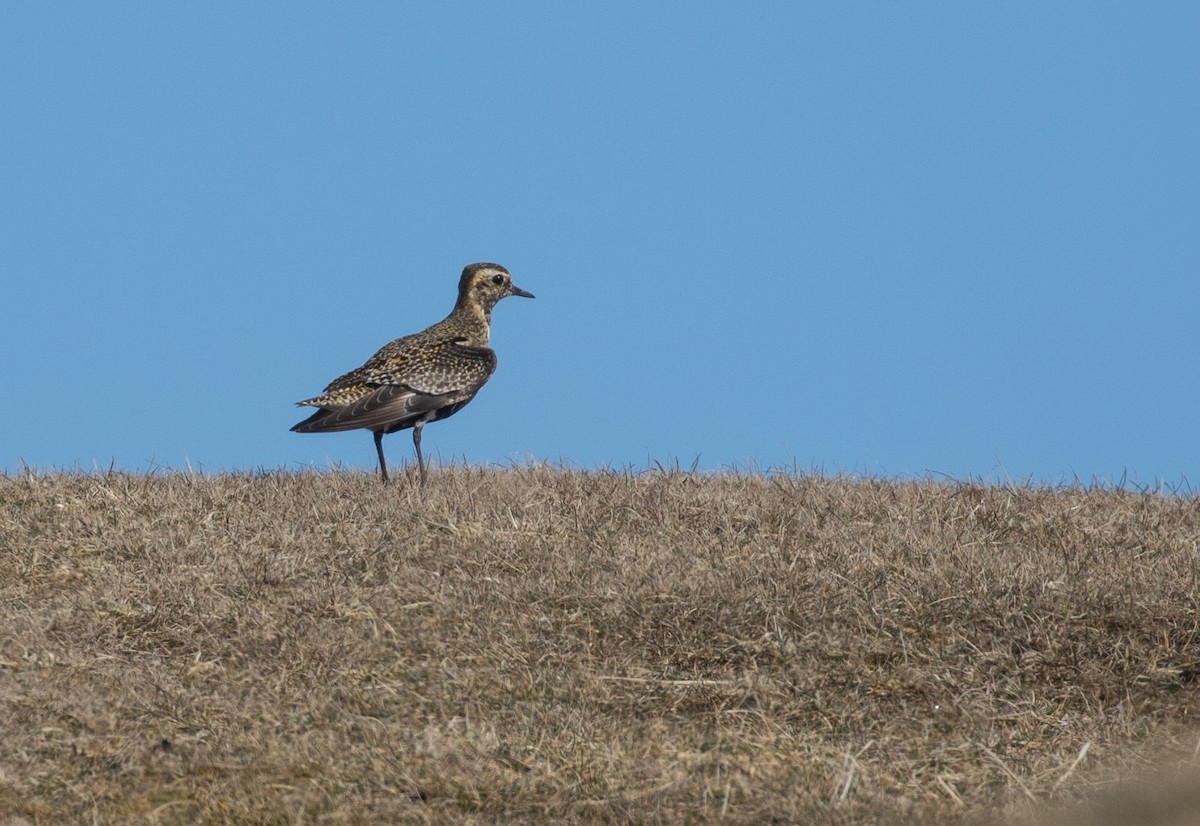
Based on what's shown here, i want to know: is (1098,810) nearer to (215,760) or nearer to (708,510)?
(215,760)

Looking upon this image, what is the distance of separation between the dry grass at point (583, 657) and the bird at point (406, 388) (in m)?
1.50

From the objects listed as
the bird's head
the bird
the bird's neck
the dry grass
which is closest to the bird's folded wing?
the bird

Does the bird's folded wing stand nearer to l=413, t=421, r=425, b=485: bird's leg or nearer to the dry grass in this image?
l=413, t=421, r=425, b=485: bird's leg

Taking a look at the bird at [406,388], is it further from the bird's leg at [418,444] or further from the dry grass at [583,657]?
the dry grass at [583,657]

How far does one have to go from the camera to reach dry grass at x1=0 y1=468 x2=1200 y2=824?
6891 mm

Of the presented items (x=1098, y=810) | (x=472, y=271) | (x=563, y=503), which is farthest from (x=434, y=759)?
(x=472, y=271)

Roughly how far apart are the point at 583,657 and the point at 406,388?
515 cm

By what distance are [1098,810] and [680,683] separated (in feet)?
10.4

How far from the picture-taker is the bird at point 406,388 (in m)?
12.7

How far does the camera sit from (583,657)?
8.33 meters

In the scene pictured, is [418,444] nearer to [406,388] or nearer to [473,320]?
[406,388]

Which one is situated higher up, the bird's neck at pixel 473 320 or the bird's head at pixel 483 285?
the bird's head at pixel 483 285

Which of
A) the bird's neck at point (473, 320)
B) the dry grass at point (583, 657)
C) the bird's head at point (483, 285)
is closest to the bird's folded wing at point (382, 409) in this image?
the bird's neck at point (473, 320)

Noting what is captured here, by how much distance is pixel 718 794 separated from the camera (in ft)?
22.1
